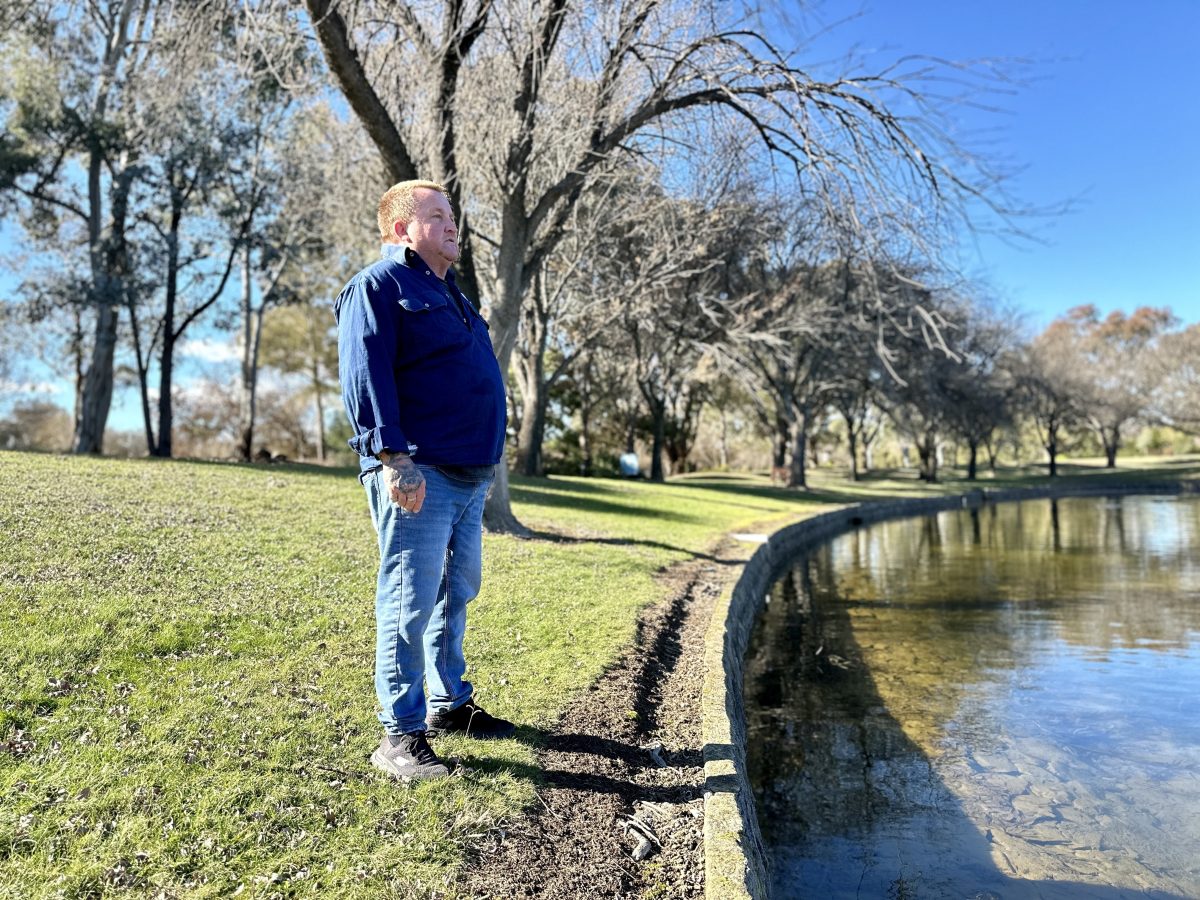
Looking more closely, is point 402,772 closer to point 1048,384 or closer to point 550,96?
point 550,96

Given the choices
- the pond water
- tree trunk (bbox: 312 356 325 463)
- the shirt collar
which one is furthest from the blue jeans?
tree trunk (bbox: 312 356 325 463)

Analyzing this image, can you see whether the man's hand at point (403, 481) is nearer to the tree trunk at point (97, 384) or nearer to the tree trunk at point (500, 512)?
the tree trunk at point (500, 512)

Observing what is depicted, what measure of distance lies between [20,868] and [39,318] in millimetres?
19493

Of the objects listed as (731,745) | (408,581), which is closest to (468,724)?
(408,581)

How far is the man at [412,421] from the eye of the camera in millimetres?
3234

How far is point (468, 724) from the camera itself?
394cm

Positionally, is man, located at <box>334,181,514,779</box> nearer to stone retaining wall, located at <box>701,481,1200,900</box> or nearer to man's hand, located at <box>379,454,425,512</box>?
man's hand, located at <box>379,454,425,512</box>

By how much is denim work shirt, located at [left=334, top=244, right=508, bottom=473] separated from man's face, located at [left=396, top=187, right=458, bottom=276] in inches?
2.8

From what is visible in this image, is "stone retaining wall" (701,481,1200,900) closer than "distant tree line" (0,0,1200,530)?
Yes

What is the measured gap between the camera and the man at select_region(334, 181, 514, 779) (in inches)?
127

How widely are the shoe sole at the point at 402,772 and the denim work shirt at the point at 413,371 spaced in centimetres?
127

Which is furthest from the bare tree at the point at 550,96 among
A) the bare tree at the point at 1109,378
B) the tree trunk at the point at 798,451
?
the bare tree at the point at 1109,378

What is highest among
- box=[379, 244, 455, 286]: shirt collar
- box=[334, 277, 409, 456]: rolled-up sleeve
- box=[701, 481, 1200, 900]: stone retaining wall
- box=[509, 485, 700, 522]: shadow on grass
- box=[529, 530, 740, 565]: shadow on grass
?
box=[379, 244, 455, 286]: shirt collar

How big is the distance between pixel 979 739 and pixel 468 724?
415cm
